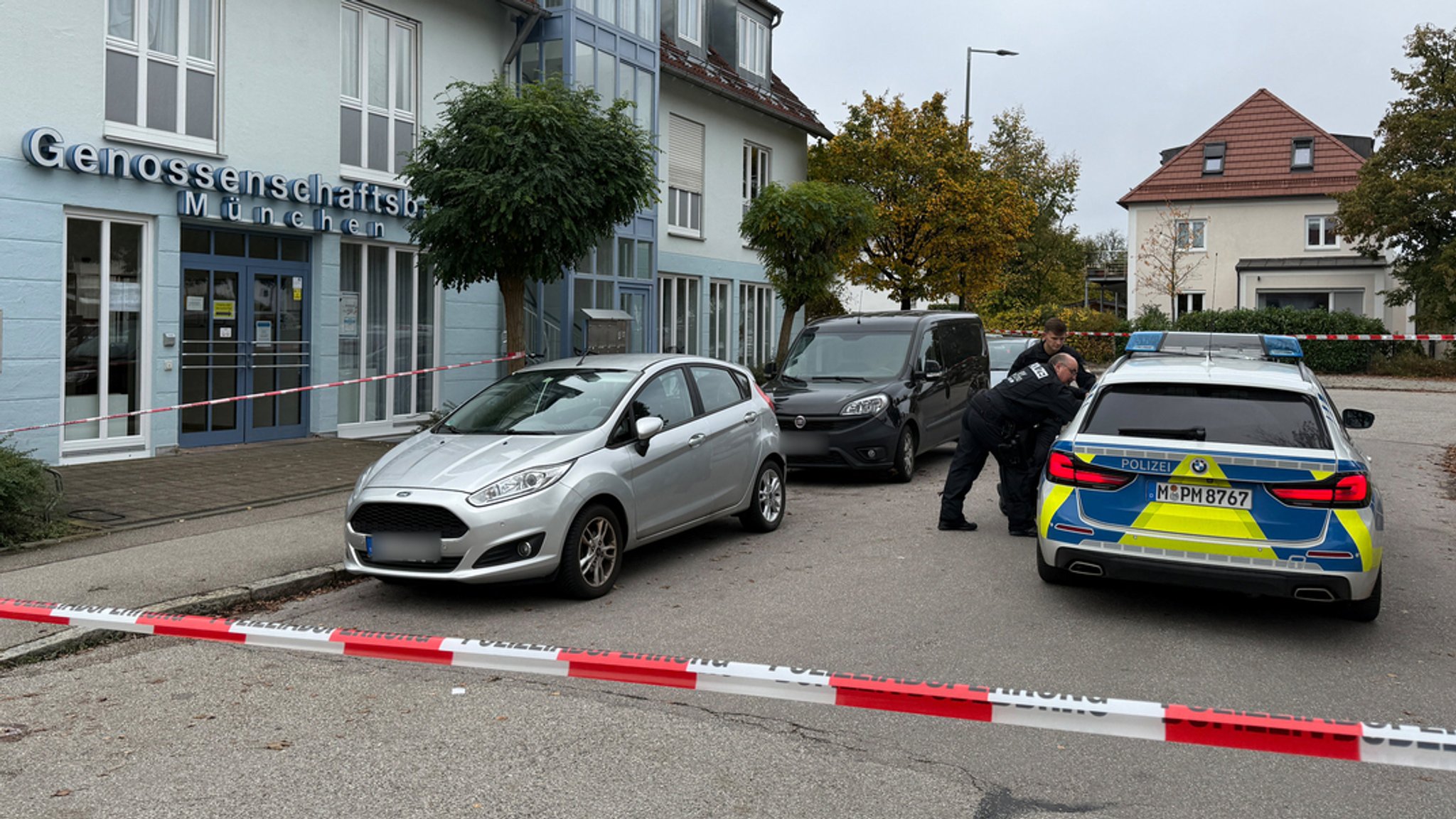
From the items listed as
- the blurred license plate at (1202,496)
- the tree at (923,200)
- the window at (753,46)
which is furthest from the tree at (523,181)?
the window at (753,46)

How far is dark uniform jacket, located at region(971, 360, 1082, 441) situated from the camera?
9070mm

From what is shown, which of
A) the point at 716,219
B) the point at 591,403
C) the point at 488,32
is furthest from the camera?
the point at 716,219

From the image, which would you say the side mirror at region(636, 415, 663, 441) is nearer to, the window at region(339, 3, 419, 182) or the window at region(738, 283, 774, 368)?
the window at region(339, 3, 419, 182)

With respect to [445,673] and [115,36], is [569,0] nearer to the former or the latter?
[115,36]

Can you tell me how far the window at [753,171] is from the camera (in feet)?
83.6

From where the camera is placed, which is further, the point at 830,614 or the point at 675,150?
the point at 675,150

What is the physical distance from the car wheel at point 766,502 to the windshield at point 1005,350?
29.1 ft

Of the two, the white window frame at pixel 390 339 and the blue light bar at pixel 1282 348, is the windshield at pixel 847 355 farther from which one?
the white window frame at pixel 390 339

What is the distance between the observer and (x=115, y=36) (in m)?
12.4

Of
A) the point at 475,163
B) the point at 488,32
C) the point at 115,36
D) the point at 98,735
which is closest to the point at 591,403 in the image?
the point at 98,735

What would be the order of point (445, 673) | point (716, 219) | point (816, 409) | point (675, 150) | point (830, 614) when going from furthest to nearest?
point (716, 219) < point (675, 150) < point (816, 409) < point (830, 614) < point (445, 673)

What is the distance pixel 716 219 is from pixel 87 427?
46.3ft

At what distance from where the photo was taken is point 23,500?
8.32 m

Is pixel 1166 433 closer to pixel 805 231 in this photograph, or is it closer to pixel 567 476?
pixel 567 476
